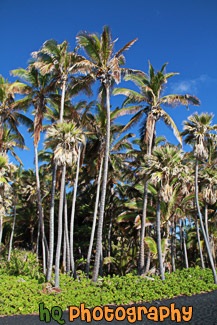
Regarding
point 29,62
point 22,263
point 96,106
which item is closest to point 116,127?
point 96,106

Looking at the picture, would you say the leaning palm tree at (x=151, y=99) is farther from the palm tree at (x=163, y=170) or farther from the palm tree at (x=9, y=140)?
the palm tree at (x=9, y=140)

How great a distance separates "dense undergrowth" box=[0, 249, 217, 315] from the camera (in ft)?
37.9

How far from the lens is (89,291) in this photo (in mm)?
12766

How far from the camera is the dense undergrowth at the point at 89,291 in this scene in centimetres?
Answer: 1156

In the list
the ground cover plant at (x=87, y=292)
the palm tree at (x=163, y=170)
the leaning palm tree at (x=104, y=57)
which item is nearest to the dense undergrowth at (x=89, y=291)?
the ground cover plant at (x=87, y=292)

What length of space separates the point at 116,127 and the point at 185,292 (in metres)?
13.4

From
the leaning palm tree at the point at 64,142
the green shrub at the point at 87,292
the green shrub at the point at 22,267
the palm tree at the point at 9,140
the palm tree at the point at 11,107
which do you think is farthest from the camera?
the palm tree at the point at 9,140

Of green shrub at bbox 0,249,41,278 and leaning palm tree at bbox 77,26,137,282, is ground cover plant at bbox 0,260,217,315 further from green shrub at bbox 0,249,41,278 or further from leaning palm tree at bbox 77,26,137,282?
leaning palm tree at bbox 77,26,137,282

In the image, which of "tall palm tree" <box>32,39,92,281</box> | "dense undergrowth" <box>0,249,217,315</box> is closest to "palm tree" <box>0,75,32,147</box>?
"tall palm tree" <box>32,39,92,281</box>

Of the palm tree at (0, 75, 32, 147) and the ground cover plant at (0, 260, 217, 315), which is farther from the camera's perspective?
the palm tree at (0, 75, 32, 147)

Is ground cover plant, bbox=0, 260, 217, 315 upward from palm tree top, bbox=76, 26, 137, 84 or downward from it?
downward

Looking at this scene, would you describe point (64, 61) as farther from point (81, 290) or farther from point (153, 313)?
point (153, 313)

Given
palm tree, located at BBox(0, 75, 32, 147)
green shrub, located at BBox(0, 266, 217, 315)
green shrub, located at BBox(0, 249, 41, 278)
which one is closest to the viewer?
green shrub, located at BBox(0, 266, 217, 315)

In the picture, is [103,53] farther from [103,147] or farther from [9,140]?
[9,140]
